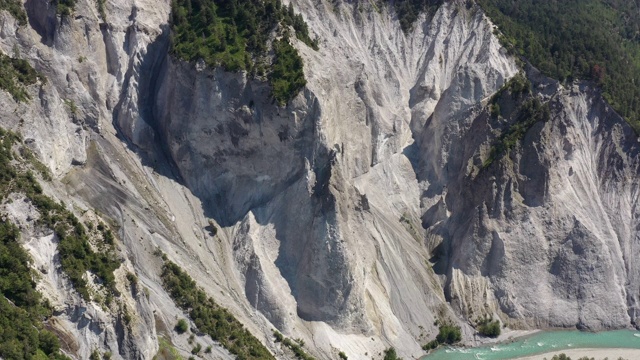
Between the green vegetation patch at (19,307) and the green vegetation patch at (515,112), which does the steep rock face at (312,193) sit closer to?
the green vegetation patch at (515,112)

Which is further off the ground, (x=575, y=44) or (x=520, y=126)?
(x=575, y=44)

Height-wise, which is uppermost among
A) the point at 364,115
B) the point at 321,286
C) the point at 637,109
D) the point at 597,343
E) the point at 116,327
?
the point at 637,109

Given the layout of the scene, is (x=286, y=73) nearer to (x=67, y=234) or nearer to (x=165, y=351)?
(x=67, y=234)

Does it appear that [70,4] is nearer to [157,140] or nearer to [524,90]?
[157,140]

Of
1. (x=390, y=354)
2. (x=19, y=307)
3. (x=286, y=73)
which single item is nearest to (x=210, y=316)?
(x=390, y=354)

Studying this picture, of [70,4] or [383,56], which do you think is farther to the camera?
[383,56]

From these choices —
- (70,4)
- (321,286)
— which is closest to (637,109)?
(321,286)
